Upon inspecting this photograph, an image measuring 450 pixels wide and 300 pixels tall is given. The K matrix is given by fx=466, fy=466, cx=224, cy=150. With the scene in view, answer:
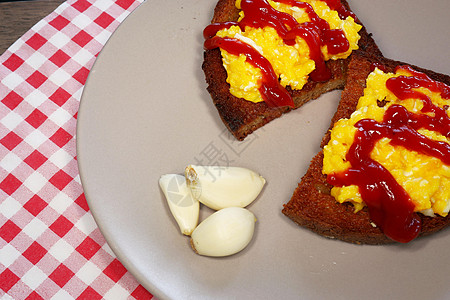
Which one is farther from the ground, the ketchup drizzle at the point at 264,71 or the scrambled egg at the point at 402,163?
the ketchup drizzle at the point at 264,71

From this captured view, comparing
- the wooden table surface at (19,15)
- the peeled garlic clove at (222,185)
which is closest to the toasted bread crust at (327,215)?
the peeled garlic clove at (222,185)

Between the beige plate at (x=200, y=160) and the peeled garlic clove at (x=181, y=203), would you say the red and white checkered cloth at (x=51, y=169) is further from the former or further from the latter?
the peeled garlic clove at (x=181, y=203)

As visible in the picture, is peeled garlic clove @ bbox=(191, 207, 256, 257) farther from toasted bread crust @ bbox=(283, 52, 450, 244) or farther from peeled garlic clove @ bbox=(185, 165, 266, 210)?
toasted bread crust @ bbox=(283, 52, 450, 244)

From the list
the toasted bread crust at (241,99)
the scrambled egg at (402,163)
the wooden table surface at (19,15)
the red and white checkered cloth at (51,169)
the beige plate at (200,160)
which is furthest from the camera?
the wooden table surface at (19,15)

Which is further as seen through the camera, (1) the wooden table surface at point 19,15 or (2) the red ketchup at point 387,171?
(1) the wooden table surface at point 19,15

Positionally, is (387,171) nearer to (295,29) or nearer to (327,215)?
(327,215)

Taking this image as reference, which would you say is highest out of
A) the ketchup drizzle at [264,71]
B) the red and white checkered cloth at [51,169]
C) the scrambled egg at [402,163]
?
the ketchup drizzle at [264,71]

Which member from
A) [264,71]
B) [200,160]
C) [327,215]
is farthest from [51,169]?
[327,215]
